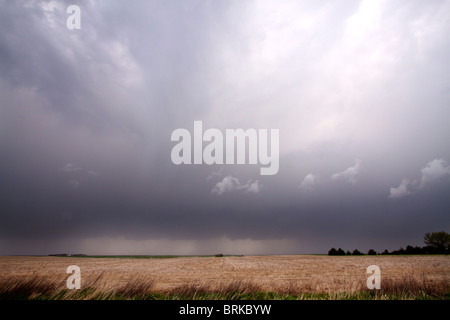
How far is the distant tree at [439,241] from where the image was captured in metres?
104

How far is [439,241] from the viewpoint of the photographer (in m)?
107

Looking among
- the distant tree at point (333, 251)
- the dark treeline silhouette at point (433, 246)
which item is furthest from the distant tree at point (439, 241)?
the distant tree at point (333, 251)

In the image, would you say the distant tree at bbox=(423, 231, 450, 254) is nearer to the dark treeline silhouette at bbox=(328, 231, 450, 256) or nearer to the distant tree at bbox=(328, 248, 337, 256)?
the dark treeline silhouette at bbox=(328, 231, 450, 256)

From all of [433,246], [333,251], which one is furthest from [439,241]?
[333,251]

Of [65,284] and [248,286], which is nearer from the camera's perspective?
[65,284]

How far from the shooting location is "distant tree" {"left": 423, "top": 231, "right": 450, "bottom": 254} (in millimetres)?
103812

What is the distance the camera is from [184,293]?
1110cm

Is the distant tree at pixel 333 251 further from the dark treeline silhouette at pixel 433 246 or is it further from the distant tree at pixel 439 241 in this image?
Answer: the distant tree at pixel 439 241

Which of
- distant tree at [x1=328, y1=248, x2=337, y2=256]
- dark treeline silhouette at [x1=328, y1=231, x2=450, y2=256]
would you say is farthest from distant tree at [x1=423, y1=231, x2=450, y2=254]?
distant tree at [x1=328, y1=248, x2=337, y2=256]

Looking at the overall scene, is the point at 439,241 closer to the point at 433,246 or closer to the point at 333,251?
the point at 433,246
